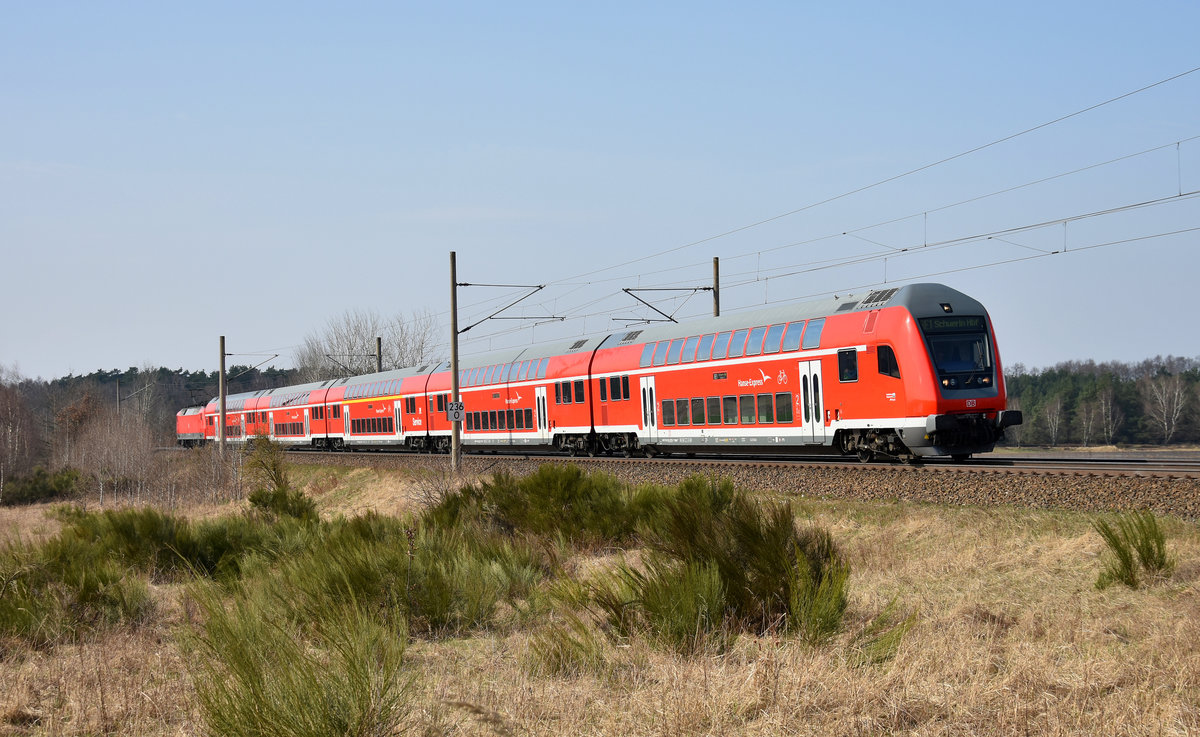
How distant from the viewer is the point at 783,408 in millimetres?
22031

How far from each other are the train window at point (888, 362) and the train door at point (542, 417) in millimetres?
15516

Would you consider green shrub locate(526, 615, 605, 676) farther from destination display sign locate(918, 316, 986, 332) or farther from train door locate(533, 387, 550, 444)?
train door locate(533, 387, 550, 444)

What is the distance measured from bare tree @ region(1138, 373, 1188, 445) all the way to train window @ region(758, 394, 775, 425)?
206ft

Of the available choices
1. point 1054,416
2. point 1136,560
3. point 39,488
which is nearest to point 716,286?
point 1136,560

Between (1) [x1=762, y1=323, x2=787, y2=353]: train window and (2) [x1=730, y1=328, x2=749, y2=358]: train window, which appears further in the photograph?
(2) [x1=730, y1=328, x2=749, y2=358]: train window

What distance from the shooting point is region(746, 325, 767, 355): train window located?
22828 mm

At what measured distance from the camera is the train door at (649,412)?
88.5ft

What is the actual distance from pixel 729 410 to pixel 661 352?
3.65 metres

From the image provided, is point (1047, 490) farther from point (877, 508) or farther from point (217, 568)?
point (217, 568)

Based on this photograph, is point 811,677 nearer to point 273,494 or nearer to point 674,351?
point 273,494

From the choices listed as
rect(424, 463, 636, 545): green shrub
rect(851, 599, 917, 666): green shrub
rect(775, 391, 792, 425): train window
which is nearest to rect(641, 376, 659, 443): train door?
rect(775, 391, 792, 425): train window

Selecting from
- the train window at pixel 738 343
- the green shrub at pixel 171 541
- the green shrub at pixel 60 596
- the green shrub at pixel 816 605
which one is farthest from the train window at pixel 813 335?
the green shrub at pixel 60 596

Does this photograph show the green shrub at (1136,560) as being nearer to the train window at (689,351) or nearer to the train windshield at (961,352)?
the train windshield at (961,352)

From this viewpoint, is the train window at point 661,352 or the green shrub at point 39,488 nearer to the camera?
the train window at point 661,352
